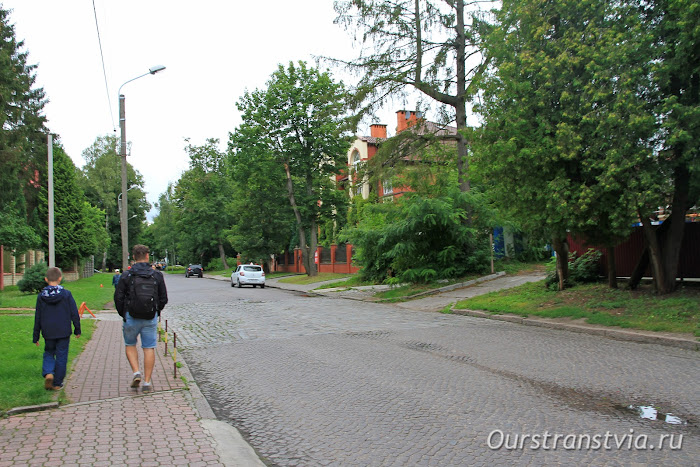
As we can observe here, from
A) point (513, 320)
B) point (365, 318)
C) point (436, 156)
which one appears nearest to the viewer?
point (513, 320)

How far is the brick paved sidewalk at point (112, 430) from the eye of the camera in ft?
13.6

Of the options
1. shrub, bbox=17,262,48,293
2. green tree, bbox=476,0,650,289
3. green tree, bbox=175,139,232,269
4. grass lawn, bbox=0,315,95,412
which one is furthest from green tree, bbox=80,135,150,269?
green tree, bbox=476,0,650,289

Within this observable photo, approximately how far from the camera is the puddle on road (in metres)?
4.99

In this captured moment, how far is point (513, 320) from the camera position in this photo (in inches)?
520

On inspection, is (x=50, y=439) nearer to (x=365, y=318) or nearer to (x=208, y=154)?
(x=365, y=318)

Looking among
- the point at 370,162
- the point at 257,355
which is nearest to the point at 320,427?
the point at 257,355

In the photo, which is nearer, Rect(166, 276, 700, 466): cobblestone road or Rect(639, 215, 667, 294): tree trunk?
Rect(166, 276, 700, 466): cobblestone road

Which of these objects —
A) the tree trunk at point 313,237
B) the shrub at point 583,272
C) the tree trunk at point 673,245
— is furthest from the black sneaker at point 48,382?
the tree trunk at point 313,237

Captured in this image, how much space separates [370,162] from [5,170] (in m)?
15.3

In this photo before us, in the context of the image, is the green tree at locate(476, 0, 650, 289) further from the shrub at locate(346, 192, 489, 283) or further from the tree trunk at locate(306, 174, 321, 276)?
the tree trunk at locate(306, 174, 321, 276)

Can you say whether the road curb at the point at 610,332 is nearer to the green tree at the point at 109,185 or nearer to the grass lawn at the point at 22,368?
the grass lawn at the point at 22,368

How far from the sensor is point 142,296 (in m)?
6.15

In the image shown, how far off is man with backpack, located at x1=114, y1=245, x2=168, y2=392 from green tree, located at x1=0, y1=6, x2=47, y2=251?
17444mm

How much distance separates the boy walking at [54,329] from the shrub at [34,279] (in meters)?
19.3
